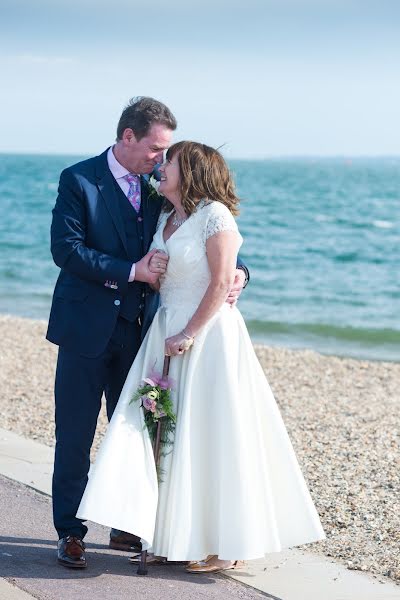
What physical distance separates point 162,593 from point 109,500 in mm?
439

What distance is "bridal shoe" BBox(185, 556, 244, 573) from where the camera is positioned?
457cm

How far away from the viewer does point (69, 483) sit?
15.6 ft

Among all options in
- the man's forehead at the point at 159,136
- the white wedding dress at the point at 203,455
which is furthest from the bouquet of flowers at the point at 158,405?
the man's forehead at the point at 159,136

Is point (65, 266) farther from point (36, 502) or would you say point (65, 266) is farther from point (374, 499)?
point (374, 499)

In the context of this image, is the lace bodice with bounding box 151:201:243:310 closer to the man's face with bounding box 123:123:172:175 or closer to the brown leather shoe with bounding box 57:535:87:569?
the man's face with bounding box 123:123:172:175

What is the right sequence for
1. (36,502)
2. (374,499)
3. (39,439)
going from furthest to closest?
(39,439)
(374,499)
(36,502)

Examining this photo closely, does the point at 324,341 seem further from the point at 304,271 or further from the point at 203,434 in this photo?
the point at 203,434

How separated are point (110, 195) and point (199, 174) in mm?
457

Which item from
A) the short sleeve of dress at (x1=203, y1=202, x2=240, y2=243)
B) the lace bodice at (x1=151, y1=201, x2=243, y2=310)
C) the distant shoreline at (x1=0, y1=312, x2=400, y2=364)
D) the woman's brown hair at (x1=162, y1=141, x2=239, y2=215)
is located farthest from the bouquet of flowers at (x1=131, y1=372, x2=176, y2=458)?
the distant shoreline at (x1=0, y1=312, x2=400, y2=364)

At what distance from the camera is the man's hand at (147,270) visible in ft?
15.0

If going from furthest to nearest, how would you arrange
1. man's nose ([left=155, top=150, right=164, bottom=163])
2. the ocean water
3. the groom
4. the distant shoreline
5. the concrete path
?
the ocean water < the distant shoreline < man's nose ([left=155, top=150, right=164, bottom=163]) < the groom < the concrete path

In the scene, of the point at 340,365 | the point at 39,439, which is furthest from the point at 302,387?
the point at 39,439

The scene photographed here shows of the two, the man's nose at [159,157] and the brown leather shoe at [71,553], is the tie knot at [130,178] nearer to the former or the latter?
the man's nose at [159,157]

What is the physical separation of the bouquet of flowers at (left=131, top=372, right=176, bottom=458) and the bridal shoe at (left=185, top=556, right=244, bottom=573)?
1.78 ft
